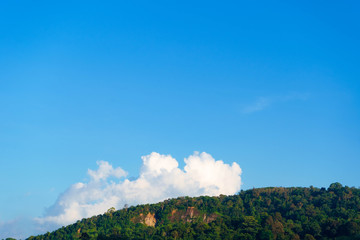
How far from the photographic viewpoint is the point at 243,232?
469ft

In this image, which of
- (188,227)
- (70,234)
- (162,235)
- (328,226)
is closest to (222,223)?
(188,227)

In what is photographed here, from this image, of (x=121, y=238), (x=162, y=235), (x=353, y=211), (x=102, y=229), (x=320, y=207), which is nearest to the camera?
(x=121, y=238)

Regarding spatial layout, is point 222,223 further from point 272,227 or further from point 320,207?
point 320,207

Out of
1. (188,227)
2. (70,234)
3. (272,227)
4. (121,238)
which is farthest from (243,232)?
(70,234)

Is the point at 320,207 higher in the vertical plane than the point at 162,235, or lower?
higher

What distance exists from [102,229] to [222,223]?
73.2 meters

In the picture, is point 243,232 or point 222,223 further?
point 222,223

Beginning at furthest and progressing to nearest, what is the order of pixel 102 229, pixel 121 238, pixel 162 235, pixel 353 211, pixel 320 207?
1. pixel 102 229
2. pixel 320 207
3. pixel 353 211
4. pixel 162 235
5. pixel 121 238

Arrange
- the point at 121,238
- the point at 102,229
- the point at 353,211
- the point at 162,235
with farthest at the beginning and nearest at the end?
the point at 102,229, the point at 353,211, the point at 162,235, the point at 121,238

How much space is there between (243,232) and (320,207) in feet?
199

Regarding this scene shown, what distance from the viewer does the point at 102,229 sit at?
649 ft

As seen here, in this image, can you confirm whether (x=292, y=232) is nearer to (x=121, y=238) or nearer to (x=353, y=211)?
(x=353, y=211)

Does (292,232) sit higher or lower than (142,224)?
lower

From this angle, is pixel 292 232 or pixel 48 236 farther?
pixel 48 236
